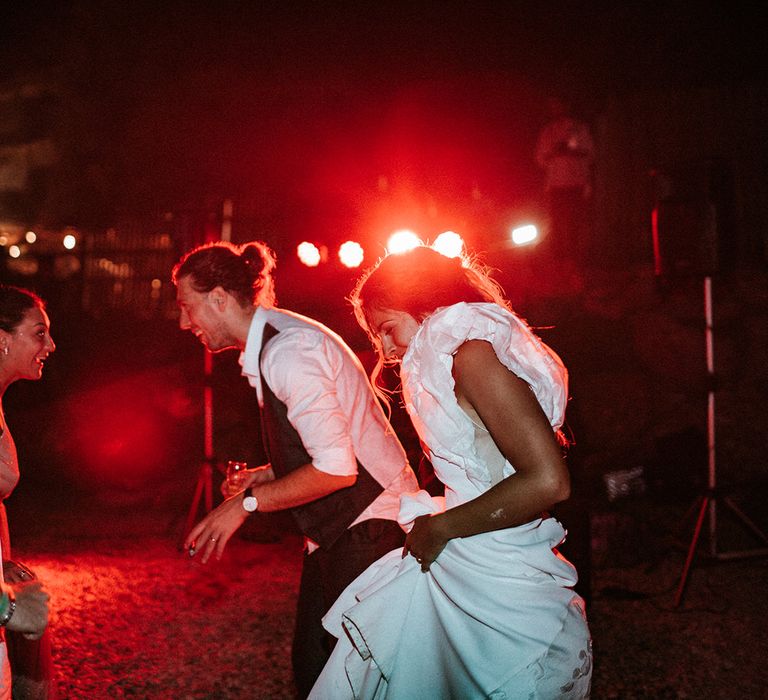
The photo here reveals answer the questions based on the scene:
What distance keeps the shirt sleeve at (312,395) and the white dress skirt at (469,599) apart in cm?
41

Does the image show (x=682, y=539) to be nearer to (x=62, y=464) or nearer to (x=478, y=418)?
(x=478, y=418)

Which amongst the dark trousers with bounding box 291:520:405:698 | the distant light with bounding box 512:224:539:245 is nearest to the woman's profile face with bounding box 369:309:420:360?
the dark trousers with bounding box 291:520:405:698

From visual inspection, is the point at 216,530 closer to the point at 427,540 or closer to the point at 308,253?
the point at 427,540

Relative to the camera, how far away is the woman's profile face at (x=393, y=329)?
82.0 inches

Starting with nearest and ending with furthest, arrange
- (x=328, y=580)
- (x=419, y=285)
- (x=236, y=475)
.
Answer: (x=419, y=285) < (x=328, y=580) < (x=236, y=475)

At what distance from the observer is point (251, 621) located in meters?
4.56

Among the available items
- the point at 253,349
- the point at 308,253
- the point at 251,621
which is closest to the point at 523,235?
the point at 308,253

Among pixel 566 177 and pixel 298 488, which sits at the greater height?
pixel 566 177

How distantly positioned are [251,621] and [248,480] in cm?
229

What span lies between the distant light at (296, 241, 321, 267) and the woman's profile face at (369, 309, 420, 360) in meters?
4.76

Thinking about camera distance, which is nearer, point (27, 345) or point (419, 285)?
point (419, 285)

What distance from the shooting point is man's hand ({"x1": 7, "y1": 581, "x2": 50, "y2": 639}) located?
74.0 inches

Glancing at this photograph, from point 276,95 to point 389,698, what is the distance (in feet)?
32.2

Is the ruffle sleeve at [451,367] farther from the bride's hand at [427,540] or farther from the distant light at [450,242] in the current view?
the distant light at [450,242]
